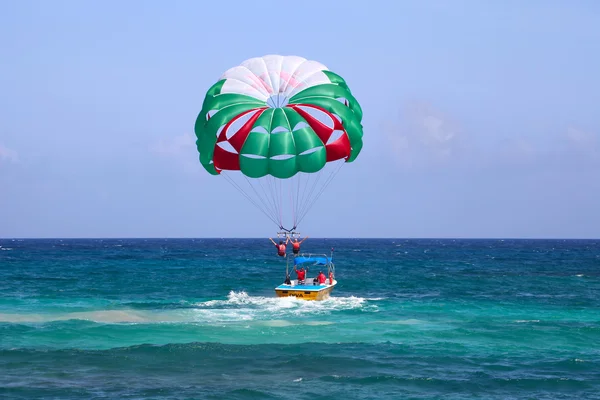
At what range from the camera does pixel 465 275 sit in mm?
61438

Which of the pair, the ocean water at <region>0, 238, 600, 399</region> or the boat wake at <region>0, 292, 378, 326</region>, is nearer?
the ocean water at <region>0, 238, 600, 399</region>

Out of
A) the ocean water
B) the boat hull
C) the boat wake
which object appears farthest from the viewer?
the boat hull

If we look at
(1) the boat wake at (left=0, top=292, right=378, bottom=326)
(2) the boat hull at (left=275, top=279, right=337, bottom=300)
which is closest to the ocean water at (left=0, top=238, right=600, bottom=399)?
(1) the boat wake at (left=0, top=292, right=378, bottom=326)

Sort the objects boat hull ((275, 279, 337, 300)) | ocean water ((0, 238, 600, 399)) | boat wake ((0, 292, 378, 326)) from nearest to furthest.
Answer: ocean water ((0, 238, 600, 399)) → boat wake ((0, 292, 378, 326)) → boat hull ((275, 279, 337, 300))

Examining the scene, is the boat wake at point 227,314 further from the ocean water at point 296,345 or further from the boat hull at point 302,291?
the boat hull at point 302,291

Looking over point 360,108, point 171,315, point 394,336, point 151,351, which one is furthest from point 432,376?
point 171,315

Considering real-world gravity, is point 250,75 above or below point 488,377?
above

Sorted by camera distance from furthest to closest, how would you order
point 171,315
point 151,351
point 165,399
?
point 171,315 → point 151,351 → point 165,399

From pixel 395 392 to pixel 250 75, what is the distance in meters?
14.4

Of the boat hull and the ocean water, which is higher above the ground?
the boat hull

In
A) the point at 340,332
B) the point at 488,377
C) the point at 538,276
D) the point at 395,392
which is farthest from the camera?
the point at 538,276

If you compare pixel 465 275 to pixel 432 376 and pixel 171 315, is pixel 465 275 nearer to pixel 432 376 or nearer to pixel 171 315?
pixel 171 315

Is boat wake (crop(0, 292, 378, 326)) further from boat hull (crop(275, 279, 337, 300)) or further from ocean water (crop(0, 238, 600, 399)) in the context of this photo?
boat hull (crop(275, 279, 337, 300))

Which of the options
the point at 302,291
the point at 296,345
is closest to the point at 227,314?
the point at 302,291
